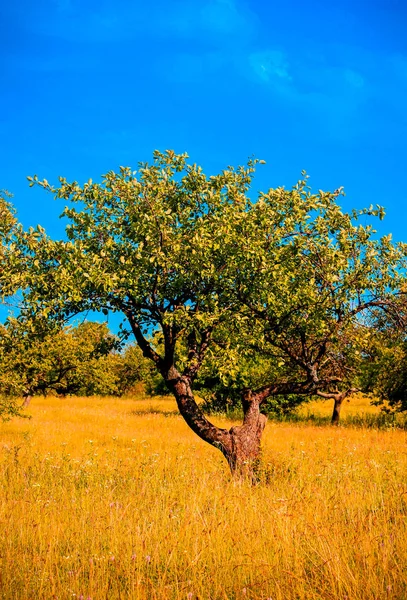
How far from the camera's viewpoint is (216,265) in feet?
37.3

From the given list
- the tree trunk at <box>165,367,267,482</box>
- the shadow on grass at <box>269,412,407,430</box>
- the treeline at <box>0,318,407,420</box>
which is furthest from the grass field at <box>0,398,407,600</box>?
the shadow on grass at <box>269,412,407,430</box>

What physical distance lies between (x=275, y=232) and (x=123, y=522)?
21.4 feet

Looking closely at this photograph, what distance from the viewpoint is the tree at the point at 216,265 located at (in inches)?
410

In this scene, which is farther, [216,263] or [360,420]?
[360,420]

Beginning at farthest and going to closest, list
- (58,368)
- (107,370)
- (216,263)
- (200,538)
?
1. (107,370)
2. (58,368)
3. (216,263)
4. (200,538)

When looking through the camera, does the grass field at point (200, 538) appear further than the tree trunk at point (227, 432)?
No

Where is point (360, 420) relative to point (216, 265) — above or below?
below

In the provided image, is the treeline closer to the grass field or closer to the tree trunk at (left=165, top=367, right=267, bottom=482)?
the tree trunk at (left=165, top=367, right=267, bottom=482)

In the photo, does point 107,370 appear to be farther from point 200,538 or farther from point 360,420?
point 200,538

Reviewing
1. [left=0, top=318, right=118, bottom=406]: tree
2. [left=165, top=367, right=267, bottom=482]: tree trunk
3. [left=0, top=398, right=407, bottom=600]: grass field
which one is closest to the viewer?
[left=0, top=398, right=407, bottom=600]: grass field

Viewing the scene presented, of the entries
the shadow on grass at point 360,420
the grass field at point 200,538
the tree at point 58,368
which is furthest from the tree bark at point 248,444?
the shadow on grass at point 360,420

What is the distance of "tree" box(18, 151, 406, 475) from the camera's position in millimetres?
10422

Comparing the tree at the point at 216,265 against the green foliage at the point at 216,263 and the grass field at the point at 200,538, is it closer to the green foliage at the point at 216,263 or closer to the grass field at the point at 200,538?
the green foliage at the point at 216,263

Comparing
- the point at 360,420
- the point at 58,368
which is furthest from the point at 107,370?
the point at 360,420
